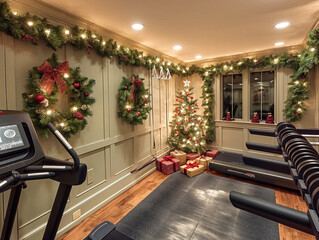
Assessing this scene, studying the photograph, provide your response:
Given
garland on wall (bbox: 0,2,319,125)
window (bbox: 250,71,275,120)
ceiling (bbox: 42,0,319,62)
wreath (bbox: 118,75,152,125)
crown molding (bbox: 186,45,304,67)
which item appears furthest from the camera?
window (bbox: 250,71,275,120)

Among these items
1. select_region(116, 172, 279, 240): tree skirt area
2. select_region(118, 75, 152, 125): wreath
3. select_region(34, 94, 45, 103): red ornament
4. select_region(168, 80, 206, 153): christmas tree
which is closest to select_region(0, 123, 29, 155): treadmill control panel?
select_region(34, 94, 45, 103): red ornament

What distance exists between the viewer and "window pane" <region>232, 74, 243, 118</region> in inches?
192

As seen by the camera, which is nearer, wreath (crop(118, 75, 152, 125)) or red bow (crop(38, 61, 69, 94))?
red bow (crop(38, 61, 69, 94))

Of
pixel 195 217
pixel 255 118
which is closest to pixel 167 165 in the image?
pixel 195 217

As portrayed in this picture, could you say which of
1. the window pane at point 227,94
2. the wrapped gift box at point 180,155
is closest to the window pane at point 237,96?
the window pane at point 227,94

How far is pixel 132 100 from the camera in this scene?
3250 millimetres

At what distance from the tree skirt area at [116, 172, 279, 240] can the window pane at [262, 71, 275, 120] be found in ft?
6.89

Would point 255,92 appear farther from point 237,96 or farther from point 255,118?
point 255,118

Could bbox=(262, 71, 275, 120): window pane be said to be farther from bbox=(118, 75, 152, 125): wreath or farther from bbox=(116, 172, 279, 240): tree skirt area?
bbox=(118, 75, 152, 125): wreath

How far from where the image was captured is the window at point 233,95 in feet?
16.1

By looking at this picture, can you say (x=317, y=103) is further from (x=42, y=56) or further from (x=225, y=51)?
(x=42, y=56)

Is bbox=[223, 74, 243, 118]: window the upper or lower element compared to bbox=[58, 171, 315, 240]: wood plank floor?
upper

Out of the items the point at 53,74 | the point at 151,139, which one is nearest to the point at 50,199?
the point at 53,74

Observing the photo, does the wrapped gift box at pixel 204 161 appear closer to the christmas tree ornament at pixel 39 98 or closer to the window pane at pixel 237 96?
the window pane at pixel 237 96
